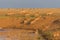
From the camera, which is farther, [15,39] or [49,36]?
[15,39]

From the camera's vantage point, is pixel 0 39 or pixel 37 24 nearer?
pixel 0 39

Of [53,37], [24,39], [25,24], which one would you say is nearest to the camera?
[53,37]

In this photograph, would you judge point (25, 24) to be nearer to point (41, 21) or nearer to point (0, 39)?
point (41, 21)

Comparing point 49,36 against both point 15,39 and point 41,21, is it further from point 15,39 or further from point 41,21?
point 41,21

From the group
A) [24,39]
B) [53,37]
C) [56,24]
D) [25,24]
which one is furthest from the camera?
[25,24]

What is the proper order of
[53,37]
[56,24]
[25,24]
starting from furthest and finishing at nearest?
[25,24]
[56,24]
[53,37]

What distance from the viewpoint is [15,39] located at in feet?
61.9

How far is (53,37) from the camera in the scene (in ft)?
55.0

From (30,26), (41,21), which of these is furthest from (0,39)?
(41,21)

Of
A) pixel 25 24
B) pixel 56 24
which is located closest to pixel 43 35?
pixel 56 24

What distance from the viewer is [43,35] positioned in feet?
57.6

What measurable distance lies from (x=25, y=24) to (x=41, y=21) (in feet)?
5.69

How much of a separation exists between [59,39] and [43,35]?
122cm

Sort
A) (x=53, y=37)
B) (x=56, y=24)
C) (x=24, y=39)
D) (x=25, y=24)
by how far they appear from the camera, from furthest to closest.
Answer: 1. (x=25, y=24)
2. (x=56, y=24)
3. (x=24, y=39)
4. (x=53, y=37)
